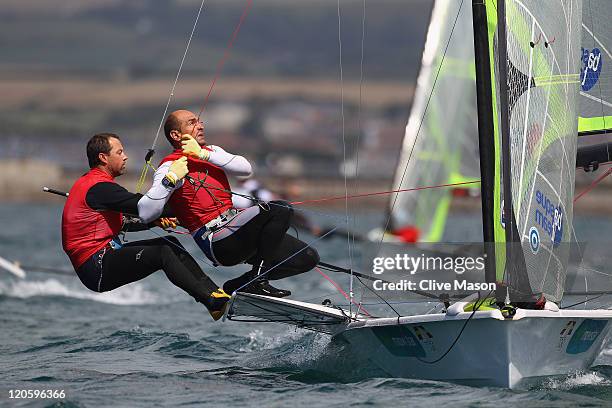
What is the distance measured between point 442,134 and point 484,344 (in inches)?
415

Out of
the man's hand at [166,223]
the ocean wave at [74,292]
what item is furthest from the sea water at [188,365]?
the man's hand at [166,223]

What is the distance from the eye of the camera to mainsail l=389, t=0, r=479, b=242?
55.4ft

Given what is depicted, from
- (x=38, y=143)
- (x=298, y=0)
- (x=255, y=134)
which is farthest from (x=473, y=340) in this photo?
(x=298, y=0)

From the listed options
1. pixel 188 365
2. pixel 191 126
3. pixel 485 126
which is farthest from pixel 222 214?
pixel 485 126

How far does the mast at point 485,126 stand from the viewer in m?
7.63

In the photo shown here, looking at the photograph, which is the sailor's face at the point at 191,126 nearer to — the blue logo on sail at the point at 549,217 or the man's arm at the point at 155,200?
the man's arm at the point at 155,200

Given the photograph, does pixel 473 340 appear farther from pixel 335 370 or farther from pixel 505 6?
pixel 505 6

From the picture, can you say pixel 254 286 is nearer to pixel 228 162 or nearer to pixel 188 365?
pixel 228 162

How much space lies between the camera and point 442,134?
17.8 metres

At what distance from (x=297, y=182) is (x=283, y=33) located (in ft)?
289

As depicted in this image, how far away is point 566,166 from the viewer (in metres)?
8.41

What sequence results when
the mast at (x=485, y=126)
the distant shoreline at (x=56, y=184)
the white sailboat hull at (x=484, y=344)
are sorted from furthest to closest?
the distant shoreline at (x=56, y=184) < the mast at (x=485, y=126) < the white sailboat hull at (x=484, y=344)

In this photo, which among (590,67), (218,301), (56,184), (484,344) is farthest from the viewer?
(56,184)

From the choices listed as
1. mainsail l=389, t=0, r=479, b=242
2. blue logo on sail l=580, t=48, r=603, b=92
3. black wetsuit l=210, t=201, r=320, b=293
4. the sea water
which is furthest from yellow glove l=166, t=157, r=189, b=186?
mainsail l=389, t=0, r=479, b=242
